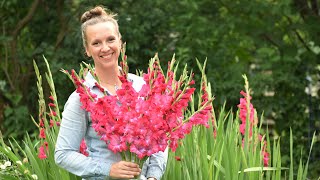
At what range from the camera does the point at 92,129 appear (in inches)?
112

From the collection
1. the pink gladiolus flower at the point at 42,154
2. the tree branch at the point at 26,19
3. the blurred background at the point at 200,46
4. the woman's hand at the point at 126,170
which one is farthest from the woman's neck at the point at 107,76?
the tree branch at the point at 26,19

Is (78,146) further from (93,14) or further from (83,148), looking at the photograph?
(93,14)

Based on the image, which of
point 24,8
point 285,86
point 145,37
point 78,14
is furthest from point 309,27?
point 24,8

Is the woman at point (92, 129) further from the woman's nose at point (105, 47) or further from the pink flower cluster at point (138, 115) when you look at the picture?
the pink flower cluster at point (138, 115)

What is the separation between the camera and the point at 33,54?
23.0 ft

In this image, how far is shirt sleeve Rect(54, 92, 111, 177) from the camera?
2.79 metres

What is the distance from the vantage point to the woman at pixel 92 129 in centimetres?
279

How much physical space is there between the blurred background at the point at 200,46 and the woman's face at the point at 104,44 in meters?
3.76

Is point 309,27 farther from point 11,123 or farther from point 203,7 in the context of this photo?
point 11,123

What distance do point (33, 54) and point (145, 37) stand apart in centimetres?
108

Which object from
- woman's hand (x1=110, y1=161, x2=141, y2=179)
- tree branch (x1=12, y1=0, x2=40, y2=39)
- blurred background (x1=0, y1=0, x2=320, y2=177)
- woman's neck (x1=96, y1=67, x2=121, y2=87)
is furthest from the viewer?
tree branch (x1=12, y1=0, x2=40, y2=39)

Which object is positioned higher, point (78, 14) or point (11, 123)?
point (78, 14)

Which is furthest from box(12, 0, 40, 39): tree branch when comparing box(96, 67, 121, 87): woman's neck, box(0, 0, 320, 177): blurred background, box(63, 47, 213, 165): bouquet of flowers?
box(63, 47, 213, 165): bouquet of flowers

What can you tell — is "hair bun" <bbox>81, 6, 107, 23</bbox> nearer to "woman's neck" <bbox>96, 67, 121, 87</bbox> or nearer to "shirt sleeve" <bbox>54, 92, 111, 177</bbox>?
"woman's neck" <bbox>96, 67, 121, 87</bbox>
